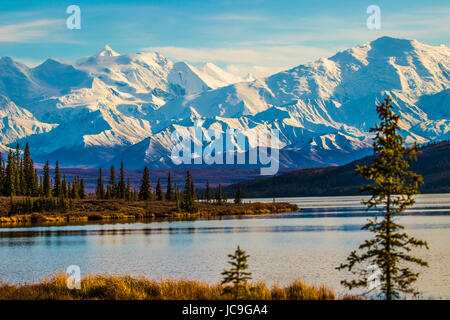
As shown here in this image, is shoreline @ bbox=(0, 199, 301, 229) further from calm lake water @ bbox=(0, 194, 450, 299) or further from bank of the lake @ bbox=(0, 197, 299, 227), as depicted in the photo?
calm lake water @ bbox=(0, 194, 450, 299)

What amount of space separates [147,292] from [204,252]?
3860 centimetres

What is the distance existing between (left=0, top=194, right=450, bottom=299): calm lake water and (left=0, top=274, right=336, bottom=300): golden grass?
35.8 ft

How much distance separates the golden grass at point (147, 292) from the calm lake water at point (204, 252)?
10910 mm

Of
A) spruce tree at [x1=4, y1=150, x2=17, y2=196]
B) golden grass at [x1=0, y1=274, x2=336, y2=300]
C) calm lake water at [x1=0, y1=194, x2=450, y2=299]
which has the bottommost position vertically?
calm lake water at [x1=0, y1=194, x2=450, y2=299]

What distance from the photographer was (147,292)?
38062 millimetres

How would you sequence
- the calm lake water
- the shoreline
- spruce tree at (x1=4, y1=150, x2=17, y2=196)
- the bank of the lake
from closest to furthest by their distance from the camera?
1. the calm lake water
2. the shoreline
3. the bank of the lake
4. spruce tree at (x1=4, y1=150, x2=17, y2=196)

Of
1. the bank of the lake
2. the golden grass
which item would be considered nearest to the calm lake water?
the golden grass

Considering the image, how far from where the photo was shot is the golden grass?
35312 millimetres

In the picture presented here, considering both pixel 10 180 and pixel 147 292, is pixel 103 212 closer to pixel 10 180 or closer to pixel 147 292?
pixel 10 180

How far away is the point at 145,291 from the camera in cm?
3822

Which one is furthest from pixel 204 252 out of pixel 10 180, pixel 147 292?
pixel 10 180

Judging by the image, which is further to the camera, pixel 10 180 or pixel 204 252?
pixel 10 180
